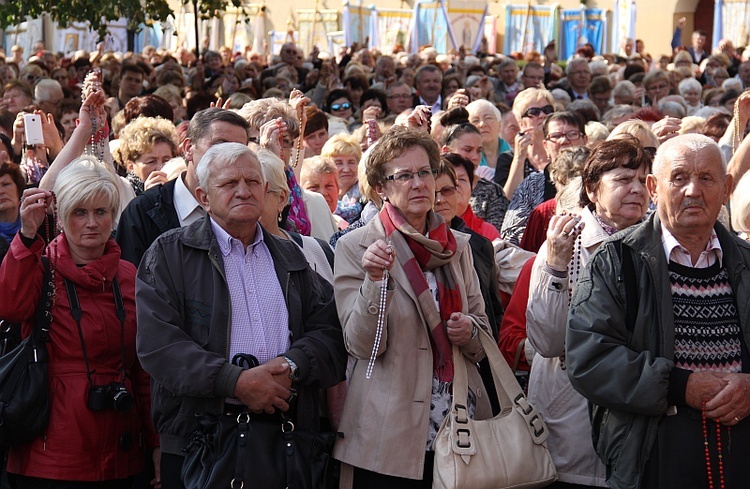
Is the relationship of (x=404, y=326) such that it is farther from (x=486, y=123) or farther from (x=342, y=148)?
(x=486, y=123)

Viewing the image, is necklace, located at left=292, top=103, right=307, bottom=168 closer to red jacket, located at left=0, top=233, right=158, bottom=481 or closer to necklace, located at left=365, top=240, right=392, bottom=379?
red jacket, located at left=0, top=233, right=158, bottom=481

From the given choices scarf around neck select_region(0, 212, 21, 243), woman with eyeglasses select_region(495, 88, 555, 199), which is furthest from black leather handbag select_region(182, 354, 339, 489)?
woman with eyeglasses select_region(495, 88, 555, 199)

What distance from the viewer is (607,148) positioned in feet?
16.1

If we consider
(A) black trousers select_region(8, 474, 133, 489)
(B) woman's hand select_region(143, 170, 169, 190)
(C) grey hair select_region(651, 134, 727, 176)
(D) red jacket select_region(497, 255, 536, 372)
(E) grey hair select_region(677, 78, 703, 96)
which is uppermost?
(C) grey hair select_region(651, 134, 727, 176)

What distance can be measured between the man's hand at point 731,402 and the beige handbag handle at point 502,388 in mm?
715

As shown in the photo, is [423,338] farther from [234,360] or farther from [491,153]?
[491,153]

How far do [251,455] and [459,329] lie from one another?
0.92m

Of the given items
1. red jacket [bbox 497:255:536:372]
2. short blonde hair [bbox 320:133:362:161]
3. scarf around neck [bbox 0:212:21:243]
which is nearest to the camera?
red jacket [bbox 497:255:536:372]

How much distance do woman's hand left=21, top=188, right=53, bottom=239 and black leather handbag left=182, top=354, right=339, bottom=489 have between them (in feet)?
3.75

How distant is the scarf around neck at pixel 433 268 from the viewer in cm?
426

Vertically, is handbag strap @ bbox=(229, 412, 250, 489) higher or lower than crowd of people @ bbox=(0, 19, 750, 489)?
lower

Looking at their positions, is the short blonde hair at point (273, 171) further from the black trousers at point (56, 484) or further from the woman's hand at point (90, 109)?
the black trousers at point (56, 484)

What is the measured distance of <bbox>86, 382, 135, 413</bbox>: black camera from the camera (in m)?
4.49

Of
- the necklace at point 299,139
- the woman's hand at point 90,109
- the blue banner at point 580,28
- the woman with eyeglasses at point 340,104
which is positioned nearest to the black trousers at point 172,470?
the woman's hand at point 90,109
